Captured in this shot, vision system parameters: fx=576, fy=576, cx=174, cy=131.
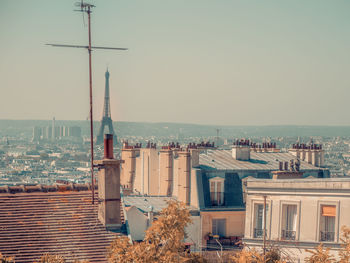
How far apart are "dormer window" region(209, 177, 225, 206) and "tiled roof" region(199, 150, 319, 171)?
81 centimetres

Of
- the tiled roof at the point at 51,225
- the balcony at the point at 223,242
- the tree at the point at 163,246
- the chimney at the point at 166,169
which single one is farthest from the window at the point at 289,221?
the chimney at the point at 166,169

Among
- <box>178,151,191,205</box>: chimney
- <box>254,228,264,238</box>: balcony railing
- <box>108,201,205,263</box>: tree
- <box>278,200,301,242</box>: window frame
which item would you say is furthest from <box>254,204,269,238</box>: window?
<box>178,151,191,205</box>: chimney

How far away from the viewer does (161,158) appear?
32.9 meters

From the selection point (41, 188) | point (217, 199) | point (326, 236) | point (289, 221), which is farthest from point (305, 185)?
point (41, 188)

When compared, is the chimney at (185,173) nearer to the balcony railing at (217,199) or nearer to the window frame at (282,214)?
the balcony railing at (217,199)

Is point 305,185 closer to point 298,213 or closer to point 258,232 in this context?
point 298,213

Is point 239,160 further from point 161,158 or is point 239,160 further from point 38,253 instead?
point 38,253

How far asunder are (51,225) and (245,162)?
1434cm

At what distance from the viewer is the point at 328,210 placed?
19.2 m

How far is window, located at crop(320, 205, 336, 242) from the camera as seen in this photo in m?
19.1

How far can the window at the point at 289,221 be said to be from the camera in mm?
20156

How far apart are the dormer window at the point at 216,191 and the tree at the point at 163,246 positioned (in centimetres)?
1066

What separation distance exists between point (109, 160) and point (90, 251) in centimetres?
293

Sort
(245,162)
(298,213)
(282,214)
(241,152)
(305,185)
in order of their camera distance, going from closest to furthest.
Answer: (305,185) → (298,213) → (282,214) → (245,162) → (241,152)
